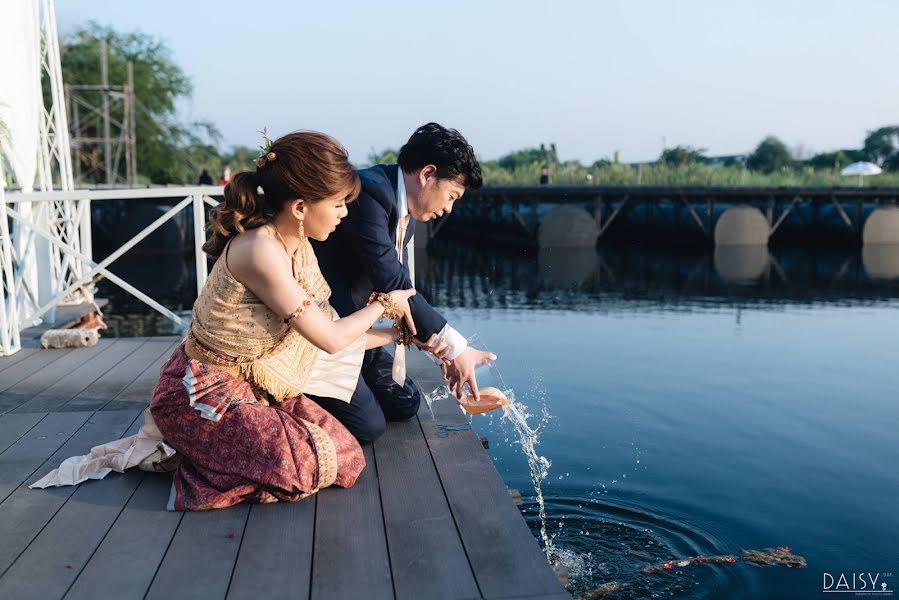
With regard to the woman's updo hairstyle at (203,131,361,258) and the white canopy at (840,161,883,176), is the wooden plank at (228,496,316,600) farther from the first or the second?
the white canopy at (840,161,883,176)

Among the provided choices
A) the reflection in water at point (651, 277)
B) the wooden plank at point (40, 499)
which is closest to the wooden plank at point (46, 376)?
the wooden plank at point (40, 499)


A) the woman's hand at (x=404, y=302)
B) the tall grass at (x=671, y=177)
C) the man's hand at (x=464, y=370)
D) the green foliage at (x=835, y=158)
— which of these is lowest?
the man's hand at (x=464, y=370)

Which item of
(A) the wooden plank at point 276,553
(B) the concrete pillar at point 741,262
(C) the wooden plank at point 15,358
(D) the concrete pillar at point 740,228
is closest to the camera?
(A) the wooden plank at point 276,553

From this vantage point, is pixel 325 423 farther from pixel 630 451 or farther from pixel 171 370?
pixel 630 451

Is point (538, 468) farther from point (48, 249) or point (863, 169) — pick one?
point (863, 169)

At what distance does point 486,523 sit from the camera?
2.86 meters

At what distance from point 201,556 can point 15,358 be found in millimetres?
3762

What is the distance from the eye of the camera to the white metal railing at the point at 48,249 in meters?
6.12

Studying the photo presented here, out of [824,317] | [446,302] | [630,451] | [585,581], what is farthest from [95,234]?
[585,581]

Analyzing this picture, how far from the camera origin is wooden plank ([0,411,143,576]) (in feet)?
9.07

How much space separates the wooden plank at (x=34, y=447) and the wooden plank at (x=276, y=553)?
0.98m

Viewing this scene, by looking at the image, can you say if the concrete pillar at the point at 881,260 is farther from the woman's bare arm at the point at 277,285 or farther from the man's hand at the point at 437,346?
the woman's bare arm at the point at 277,285

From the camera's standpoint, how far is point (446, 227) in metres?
37.7

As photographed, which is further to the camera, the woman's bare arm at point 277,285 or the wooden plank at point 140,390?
the wooden plank at point 140,390
